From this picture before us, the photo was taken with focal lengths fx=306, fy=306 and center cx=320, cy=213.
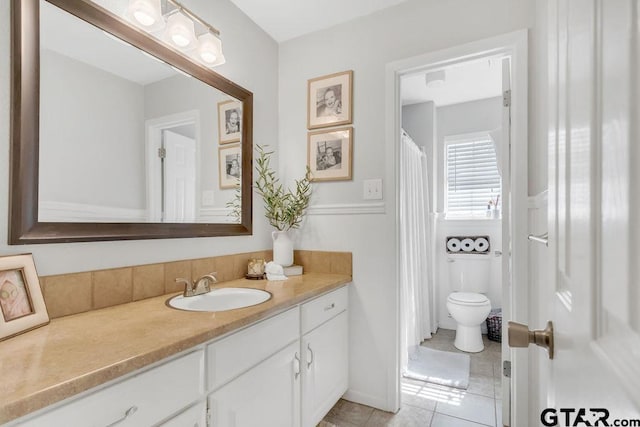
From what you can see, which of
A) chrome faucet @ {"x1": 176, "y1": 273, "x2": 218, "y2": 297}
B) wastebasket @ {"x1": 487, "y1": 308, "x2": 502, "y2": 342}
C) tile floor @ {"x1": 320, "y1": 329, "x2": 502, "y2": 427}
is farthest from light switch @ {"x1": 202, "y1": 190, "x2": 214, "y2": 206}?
wastebasket @ {"x1": 487, "y1": 308, "x2": 502, "y2": 342}

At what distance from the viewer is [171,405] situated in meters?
0.82

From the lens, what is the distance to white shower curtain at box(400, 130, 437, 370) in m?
2.25

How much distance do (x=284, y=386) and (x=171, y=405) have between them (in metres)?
0.58

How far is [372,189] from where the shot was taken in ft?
6.11

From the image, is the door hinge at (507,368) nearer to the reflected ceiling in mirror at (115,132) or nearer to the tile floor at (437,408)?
the tile floor at (437,408)

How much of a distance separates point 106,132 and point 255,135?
0.91m

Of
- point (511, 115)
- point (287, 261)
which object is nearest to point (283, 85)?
point (287, 261)

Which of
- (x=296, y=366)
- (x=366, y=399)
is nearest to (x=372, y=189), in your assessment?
(x=296, y=366)

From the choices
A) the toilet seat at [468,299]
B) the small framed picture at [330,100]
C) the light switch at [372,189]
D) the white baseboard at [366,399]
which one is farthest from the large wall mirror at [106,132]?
the toilet seat at [468,299]

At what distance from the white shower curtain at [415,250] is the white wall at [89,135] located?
151 cm

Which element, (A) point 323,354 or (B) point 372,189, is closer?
(A) point 323,354

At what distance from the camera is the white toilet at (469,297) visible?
2.55 m

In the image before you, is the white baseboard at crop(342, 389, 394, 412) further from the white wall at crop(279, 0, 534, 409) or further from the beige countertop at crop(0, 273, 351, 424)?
the beige countertop at crop(0, 273, 351, 424)

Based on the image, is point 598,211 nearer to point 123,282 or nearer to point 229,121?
point 123,282
